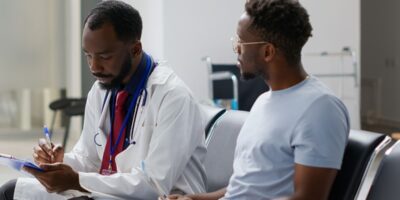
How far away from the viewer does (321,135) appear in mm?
1491

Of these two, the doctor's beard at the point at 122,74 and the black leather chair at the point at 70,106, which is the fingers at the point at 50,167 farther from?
the black leather chair at the point at 70,106

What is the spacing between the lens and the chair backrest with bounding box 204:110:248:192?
2135 millimetres

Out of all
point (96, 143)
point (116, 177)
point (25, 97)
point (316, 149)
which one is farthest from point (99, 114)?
point (25, 97)

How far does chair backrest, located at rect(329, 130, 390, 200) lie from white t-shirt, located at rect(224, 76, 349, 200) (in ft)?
0.29

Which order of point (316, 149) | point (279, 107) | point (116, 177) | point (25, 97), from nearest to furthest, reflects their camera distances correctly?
point (316, 149) → point (279, 107) → point (116, 177) → point (25, 97)

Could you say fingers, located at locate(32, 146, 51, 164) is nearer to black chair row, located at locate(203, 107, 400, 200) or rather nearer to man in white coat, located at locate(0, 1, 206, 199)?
man in white coat, located at locate(0, 1, 206, 199)

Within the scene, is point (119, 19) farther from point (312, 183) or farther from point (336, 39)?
point (336, 39)

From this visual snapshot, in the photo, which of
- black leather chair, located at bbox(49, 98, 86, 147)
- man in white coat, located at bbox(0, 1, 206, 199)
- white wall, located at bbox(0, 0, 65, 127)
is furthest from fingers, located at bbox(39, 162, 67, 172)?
white wall, located at bbox(0, 0, 65, 127)

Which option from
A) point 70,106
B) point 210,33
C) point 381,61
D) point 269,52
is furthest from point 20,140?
point 381,61

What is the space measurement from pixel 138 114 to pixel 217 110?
0.43 metres

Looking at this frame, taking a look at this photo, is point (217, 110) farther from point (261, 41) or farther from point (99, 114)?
point (261, 41)

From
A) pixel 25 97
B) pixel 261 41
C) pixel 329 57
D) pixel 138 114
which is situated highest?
pixel 261 41

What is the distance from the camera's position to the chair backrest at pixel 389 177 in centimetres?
159

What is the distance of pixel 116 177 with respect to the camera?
1.81 meters
